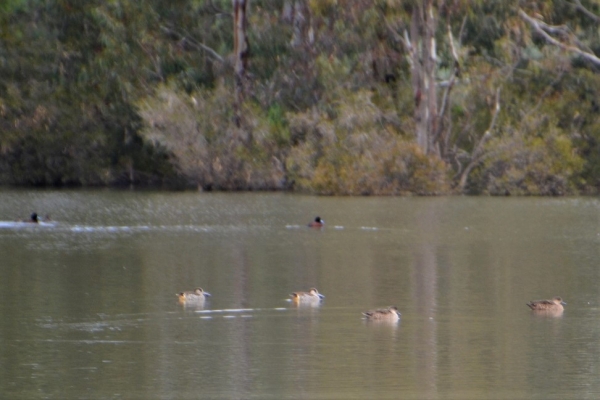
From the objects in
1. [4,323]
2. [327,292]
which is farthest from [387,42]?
[4,323]

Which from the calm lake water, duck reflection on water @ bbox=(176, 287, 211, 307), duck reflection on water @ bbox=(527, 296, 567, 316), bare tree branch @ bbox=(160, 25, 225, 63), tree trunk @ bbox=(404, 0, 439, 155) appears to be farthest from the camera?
bare tree branch @ bbox=(160, 25, 225, 63)

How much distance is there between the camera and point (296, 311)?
14406mm

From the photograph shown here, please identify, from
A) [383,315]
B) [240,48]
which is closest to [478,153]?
[240,48]

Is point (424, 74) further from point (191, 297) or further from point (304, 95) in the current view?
point (191, 297)

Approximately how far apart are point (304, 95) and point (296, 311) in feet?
102

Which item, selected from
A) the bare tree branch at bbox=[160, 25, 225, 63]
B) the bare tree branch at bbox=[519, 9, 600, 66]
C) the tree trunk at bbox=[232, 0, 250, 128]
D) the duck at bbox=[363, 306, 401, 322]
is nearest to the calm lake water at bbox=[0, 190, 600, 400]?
the duck at bbox=[363, 306, 401, 322]

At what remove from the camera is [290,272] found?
1830 cm

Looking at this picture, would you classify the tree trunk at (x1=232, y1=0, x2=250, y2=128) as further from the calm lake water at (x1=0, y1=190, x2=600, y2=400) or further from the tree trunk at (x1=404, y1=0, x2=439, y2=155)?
the calm lake water at (x1=0, y1=190, x2=600, y2=400)

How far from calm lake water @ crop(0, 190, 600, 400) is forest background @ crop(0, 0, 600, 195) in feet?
42.4

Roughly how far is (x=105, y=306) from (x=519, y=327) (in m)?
4.79

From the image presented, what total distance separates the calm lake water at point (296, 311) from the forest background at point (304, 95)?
509 inches

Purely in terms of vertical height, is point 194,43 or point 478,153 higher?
point 194,43

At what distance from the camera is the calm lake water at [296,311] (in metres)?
10.6

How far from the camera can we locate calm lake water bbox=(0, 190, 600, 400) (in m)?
10.6
